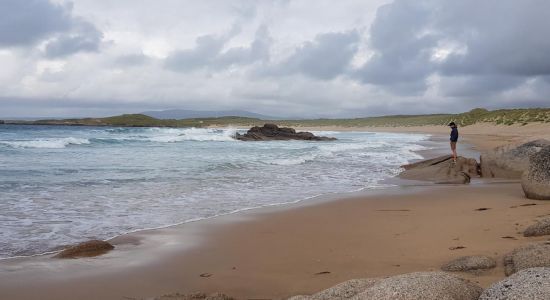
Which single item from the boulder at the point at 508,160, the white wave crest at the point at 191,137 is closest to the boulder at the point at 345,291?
the boulder at the point at 508,160

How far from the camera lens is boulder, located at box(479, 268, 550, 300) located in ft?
9.33

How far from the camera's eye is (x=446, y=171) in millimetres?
14953

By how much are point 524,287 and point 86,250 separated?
5.43 m

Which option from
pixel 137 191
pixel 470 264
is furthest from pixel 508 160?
pixel 137 191

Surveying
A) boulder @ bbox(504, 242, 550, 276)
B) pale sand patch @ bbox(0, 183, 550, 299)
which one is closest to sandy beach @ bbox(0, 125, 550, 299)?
pale sand patch @ bbox(0, 183, 550, 299)

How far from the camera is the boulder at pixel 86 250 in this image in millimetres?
6268

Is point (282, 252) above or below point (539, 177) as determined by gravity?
below

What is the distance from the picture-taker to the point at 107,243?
674cm

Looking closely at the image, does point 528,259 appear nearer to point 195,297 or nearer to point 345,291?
point 345,291

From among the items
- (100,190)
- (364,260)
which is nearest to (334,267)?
(364,260)

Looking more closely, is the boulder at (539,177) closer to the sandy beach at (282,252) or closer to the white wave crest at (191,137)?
the sandy beach at (282,252)

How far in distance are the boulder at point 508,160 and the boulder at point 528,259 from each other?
10115 millimetres

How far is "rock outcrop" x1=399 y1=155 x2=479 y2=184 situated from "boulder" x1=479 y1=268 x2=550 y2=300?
453 inches

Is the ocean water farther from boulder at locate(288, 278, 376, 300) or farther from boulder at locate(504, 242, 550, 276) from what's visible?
boulder at locate(504, 242, 550, 276)
